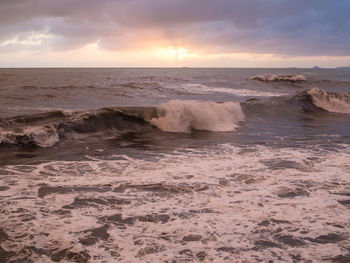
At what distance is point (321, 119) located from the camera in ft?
44.7

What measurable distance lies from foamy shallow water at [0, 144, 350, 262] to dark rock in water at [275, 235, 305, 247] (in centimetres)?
1

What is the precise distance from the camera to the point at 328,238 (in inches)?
138

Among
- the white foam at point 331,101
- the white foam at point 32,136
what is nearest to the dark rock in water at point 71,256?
the white foam at point 32,136

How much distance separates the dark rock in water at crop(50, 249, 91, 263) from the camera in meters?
3.08

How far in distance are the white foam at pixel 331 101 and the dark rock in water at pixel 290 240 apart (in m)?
14.3

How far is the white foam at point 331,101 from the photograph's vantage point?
16.5m

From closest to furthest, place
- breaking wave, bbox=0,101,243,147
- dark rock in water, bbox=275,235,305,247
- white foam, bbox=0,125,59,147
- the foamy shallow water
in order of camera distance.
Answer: the foamy shallow water → dark rock in water, bbox=275,235,305,247 → white foam, bbox=0,125,59,147 → breaking wave, bbox=0,101,243,147

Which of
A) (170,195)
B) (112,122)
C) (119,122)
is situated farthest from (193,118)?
(170,195)

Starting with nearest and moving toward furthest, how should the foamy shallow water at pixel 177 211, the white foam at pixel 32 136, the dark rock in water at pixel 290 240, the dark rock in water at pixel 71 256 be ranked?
the dark rock in water at pixel 71 256, the foamy shallow water at pixel 177 211, the dark rock in water at pixel 290 240, the white foam at pixel 32 136

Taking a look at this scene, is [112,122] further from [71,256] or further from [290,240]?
[290,240]

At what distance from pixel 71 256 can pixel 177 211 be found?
1.45 metres

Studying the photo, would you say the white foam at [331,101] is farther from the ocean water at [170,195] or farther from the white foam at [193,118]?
the ocean water at [170,195]

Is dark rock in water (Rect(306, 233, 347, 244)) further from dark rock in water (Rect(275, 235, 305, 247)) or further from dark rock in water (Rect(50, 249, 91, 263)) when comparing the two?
dark rock in water (Rect(50, 249, 91, 263))

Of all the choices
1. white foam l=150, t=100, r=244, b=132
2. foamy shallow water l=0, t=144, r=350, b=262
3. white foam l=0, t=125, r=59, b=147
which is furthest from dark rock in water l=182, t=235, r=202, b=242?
white foam l=150, t=100, r=244, b=132
